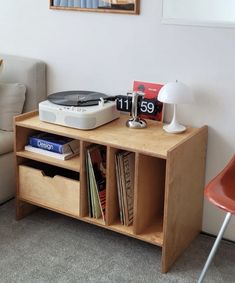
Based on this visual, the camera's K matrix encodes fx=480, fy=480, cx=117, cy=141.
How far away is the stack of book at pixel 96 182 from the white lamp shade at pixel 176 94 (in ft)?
1.37

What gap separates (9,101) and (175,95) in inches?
40.8

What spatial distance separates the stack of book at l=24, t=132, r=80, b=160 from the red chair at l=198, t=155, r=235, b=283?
76 cm

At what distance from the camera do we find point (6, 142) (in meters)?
2.67

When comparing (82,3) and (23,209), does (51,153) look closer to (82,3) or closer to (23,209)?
(23,209)

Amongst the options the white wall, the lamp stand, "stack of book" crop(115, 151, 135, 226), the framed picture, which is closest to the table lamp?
the lamp stand

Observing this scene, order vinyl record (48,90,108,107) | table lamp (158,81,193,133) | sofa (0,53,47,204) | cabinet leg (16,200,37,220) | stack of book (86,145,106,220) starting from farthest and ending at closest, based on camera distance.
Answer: sofa (0,53,47,204) < cabinet leg (16,200,37,220) < vinyl record (48,90,108,107) < stack of book (86,145,106,220) < table lamp (158,81,193,133)

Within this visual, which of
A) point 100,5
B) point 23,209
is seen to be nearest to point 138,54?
point 100,5

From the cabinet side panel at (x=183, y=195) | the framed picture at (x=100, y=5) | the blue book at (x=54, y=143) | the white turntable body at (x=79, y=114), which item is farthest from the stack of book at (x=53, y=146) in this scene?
the framed picture at (x=100, y=5)

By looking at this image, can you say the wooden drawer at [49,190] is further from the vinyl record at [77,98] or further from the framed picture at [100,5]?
the framed picture at [100,5]

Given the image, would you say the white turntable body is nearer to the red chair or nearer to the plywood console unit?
the plywood console unit

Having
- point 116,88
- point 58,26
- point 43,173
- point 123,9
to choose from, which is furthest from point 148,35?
point 43,173

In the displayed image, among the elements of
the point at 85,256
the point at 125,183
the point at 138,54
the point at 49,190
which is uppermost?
the point at 138,54

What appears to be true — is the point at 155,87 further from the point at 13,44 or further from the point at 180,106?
the point at 13,44

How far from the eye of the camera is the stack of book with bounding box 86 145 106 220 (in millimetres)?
2301
